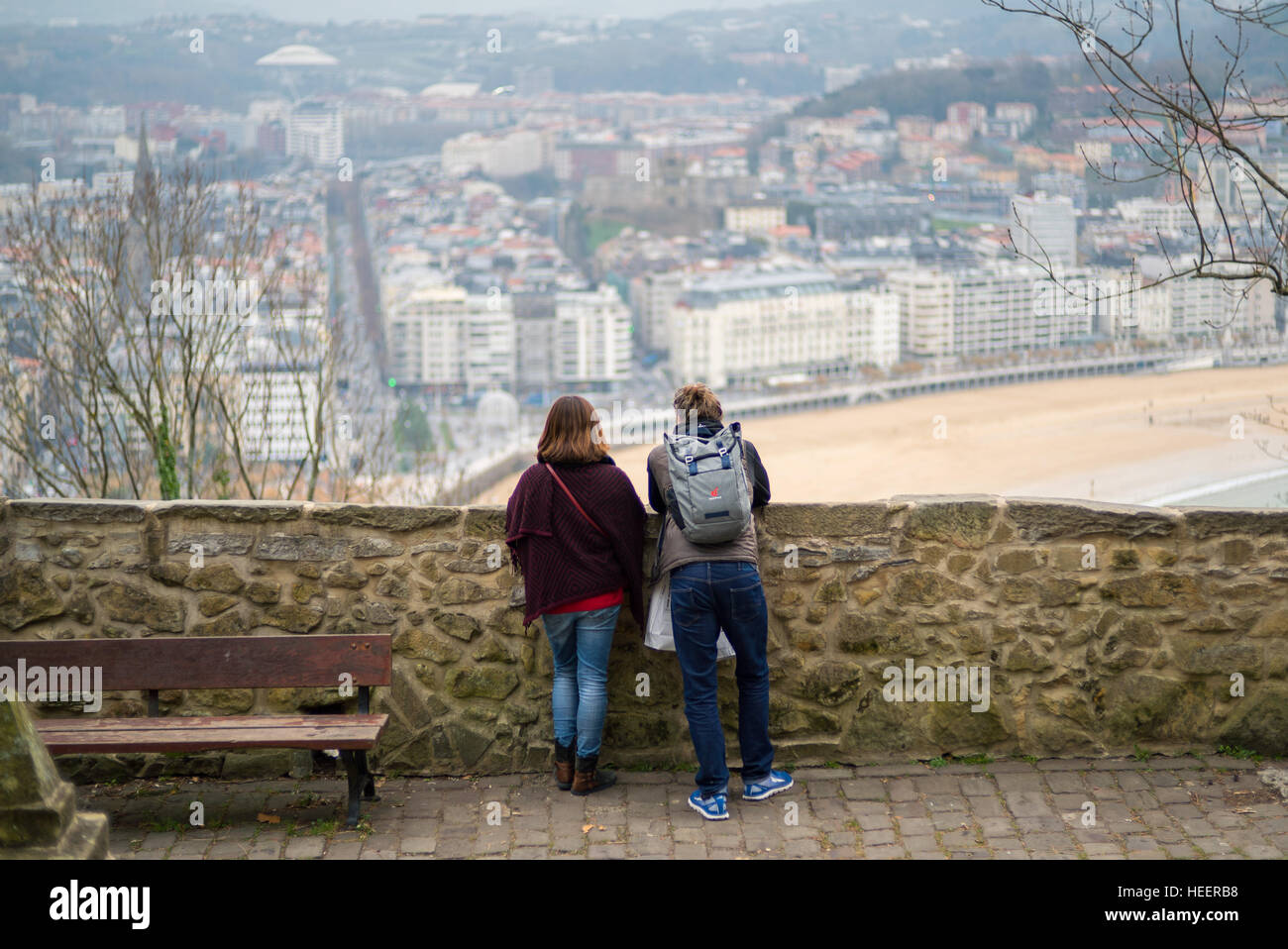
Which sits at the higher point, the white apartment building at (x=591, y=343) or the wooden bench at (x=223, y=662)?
the wooden bench at (x=223, y=662)

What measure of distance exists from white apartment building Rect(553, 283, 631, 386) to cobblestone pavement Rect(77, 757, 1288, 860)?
6024cm

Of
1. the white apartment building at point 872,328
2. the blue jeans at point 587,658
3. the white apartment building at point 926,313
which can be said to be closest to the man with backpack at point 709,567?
the blue jeans at point 587,658

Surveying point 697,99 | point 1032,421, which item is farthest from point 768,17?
point 1032,421

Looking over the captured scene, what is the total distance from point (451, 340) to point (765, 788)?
5988 centimetres

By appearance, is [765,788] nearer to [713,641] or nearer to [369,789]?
[713,641]

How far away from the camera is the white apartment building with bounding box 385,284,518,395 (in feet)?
197

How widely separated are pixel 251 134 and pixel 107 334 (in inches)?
2403

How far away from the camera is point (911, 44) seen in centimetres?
9500

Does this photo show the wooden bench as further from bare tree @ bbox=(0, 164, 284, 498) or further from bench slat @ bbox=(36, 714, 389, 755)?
bare tree @ bbox=(0, 164, 284, 498)

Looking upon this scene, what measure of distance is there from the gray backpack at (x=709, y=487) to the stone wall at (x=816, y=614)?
0.48 meters

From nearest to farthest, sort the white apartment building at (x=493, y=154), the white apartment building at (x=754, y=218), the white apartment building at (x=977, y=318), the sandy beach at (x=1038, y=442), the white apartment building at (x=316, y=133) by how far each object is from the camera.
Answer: the sandy beach at (x=1038, y=442) → the white apartment building at (x=977, y=318) → the white apartment building at (x=316, y=133) → the white apartment building at (x=754, y=218) → the white apartment building at (x=493, y=154)

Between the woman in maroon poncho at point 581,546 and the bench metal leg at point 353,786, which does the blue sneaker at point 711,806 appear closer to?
the woman in maroon poncho at point 581,546

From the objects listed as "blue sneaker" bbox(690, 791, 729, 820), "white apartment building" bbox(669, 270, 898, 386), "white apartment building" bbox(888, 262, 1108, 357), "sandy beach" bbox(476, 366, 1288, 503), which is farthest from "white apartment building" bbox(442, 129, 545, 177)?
"blue sneaker" bbox(690, 791, 729, 820)

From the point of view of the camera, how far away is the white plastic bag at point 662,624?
4.08m
